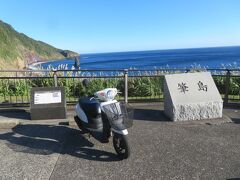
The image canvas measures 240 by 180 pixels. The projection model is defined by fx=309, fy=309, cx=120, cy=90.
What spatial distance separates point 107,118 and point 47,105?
8.95 feet

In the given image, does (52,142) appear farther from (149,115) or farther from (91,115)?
(149,115)

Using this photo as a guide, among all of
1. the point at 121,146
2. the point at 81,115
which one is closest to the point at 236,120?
the point at 121,146

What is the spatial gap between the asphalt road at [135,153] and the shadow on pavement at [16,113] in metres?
0.77

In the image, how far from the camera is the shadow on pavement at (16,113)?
803 cm

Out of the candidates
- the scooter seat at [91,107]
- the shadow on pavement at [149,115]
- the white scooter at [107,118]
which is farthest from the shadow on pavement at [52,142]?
the shadow on pavement at [149,115]

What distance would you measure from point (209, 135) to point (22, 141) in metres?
3.82

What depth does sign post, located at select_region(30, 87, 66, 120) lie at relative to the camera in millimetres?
7605

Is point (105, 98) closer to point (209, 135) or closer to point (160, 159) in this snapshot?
point (160, 159)

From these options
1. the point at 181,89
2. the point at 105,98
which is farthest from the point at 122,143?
the point at 181,89

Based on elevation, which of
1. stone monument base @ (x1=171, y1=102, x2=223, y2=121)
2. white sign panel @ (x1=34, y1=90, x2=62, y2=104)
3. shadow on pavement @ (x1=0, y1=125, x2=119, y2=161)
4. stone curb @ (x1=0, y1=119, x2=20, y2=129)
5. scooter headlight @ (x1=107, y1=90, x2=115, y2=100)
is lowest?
shadow on pavement @ (x1=0, y1=125, x2=119, y2=161)

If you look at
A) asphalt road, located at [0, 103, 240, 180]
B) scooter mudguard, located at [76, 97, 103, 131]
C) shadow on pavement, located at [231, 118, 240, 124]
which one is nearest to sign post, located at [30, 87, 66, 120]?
asphalt road, located at [0, 103, 240, 180]

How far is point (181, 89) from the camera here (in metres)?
7.61

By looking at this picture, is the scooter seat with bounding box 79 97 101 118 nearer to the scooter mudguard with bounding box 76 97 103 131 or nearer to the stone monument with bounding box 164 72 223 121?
the scooter mudguard with bounding box 76 97 103 131

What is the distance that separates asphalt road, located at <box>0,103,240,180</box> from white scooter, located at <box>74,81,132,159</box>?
A: 26 centimetres
